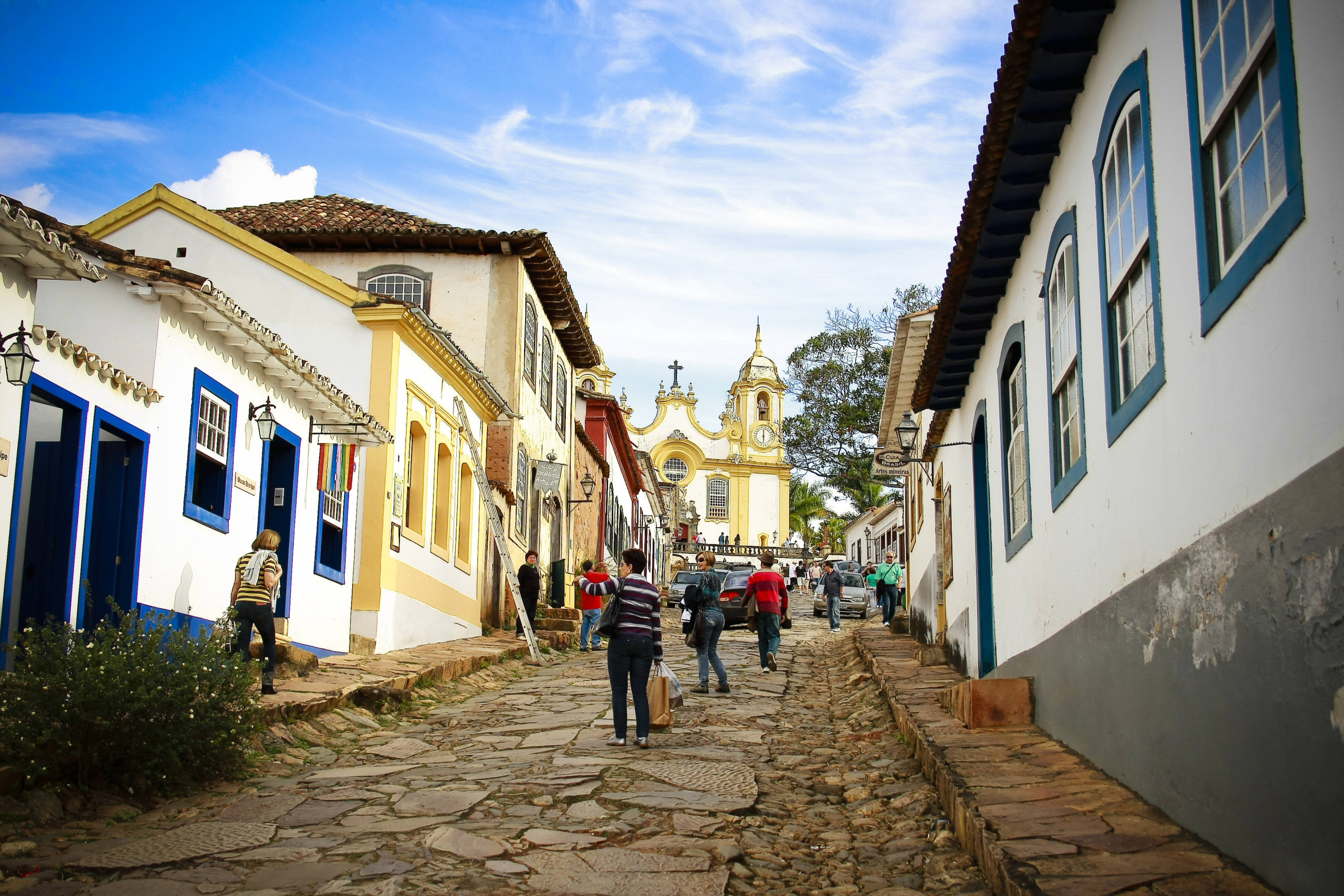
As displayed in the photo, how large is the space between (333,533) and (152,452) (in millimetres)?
4535

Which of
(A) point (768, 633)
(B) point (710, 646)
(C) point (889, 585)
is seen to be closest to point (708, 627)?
(B) point (710, 646)

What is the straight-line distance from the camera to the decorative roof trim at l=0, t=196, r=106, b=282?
24.2 feet

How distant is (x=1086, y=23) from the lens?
6352 millimetres

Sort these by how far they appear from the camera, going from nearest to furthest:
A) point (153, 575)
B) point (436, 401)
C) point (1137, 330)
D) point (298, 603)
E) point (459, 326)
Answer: point (1137, 330) → point (153, 575) → point (298, 603) → point (436, 401) → point (459, 326)

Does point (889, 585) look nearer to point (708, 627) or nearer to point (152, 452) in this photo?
point (708, 627)

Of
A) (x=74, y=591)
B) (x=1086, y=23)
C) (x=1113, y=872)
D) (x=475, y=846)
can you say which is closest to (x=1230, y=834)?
(x=1113, y=872)

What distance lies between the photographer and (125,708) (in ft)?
22.2

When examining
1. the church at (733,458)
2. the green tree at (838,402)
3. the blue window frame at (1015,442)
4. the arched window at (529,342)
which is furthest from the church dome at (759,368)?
the blue window frame at (1015,442)

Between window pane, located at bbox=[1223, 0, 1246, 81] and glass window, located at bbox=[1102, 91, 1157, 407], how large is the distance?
1098mm

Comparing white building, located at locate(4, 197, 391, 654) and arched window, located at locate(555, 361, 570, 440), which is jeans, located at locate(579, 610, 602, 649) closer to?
white building, located at locate(4, 197, 391, 654)

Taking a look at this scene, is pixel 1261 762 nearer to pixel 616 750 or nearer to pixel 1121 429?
pixel 1121 429

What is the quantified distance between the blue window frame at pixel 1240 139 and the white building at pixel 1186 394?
0.05 ft

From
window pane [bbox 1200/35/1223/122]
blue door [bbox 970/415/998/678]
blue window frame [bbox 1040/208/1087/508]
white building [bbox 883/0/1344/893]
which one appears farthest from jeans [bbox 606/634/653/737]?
window pane [bbox 1200/35/1223/122]

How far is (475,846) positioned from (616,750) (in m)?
2.98
